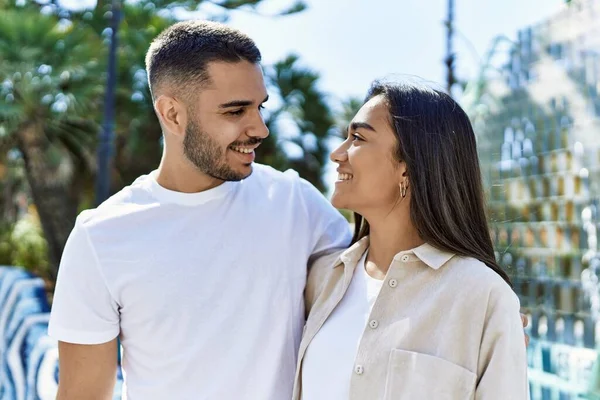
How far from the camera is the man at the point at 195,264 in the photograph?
2154 millimetres

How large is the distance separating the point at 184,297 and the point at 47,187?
29.6 feet

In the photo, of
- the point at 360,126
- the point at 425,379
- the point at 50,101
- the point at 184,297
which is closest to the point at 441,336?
the point at 425,379

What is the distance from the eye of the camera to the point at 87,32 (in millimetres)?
10359

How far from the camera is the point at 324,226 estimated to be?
2.44 meters

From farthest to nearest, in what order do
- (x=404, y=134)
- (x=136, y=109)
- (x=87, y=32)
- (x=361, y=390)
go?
(x=136, y=109) < (x=87, y=32) < (x=404, y=134) < (x=361, y=390)

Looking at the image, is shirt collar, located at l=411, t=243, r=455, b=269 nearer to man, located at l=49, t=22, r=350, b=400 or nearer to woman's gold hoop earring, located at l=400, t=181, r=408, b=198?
woman's gold hoop earring, located at l=400, t=181, r=408, b=198

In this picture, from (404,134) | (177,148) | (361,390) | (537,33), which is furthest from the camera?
(537,33)

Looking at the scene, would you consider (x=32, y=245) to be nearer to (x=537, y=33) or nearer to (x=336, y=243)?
(x=537, y=33)

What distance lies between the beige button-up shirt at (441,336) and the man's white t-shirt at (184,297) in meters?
0.34

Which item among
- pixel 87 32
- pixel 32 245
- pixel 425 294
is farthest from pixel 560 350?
pixel 32 245

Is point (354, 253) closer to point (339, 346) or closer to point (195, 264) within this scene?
point (339, 346)

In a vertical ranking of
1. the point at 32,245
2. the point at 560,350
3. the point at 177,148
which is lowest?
the point at 32,245

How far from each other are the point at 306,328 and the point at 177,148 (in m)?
0.66

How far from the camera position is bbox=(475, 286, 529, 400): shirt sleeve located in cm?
177
